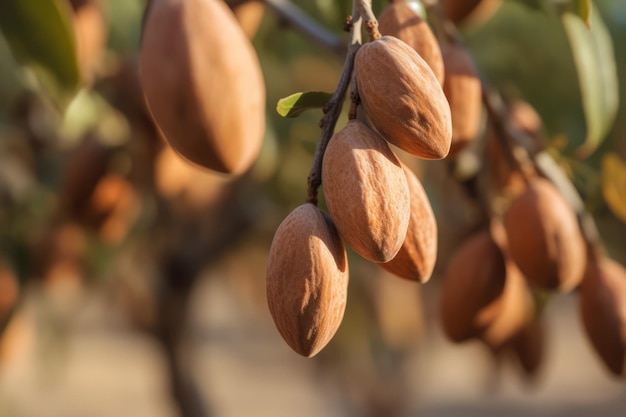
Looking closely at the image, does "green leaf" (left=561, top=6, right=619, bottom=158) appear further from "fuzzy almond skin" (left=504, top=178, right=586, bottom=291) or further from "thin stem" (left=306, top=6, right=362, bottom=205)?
"thin stem" (left=306, top=6, right=362, bottom=205)

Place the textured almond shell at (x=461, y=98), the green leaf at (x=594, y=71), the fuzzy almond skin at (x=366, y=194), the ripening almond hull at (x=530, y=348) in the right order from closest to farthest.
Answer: the fuzzy almond skin at (x=366, y=194) → the textured almond shell at (x=461, y=98) → the green leaf at (x=594, y=71) → the ripening almond hull at (x=530, y=348)

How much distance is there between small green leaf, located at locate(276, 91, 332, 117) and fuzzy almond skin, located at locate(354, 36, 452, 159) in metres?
0.05

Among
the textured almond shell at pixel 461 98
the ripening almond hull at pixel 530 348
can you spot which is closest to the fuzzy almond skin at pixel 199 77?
the textured almond shell at pixel 461 98

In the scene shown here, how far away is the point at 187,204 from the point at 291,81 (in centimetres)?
26

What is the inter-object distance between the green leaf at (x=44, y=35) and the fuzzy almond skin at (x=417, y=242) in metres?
0.30

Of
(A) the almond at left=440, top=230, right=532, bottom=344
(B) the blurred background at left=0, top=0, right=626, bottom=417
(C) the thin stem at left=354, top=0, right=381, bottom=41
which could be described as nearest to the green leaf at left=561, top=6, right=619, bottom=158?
(B) the blurred background at left=0, top=0, right=626, bottom=417

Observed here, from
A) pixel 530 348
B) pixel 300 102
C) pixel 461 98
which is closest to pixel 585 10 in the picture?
pixel 461 98

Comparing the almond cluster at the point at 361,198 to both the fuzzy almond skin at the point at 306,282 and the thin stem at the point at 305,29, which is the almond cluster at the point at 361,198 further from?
the thin stem at the point at 305,29

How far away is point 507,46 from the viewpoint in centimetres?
125

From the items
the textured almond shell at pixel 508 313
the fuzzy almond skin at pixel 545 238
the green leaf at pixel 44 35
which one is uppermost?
the green leaf at pixel 44 35

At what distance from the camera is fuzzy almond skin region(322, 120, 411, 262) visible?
0.37 meters

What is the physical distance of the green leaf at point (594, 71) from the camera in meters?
0.65

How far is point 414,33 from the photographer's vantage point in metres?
0.44

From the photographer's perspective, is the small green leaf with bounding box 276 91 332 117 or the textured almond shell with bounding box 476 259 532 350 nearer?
the small green leaf with bounding box 276 91 332 117
